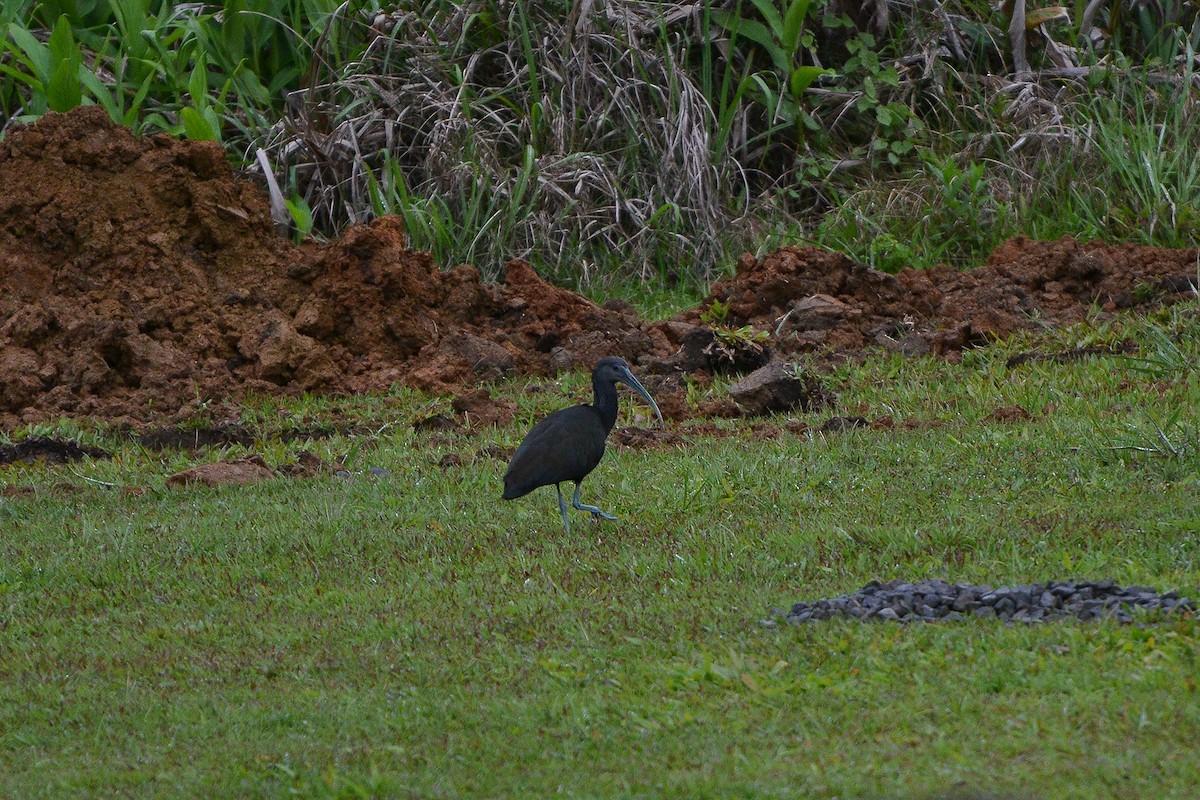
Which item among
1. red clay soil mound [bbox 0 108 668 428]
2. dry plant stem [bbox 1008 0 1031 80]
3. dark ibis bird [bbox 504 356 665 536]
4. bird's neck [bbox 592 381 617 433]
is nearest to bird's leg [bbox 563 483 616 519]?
dark ibis bird [bbox 504 356 665 536]

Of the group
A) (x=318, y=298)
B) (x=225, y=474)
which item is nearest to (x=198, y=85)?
(x=318, y=298)

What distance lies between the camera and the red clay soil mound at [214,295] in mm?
10320

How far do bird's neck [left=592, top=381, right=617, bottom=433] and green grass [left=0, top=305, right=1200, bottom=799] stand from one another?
433 millimetres

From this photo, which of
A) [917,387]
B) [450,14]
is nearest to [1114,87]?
[917,387]

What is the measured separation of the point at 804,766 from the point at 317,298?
7.42 m

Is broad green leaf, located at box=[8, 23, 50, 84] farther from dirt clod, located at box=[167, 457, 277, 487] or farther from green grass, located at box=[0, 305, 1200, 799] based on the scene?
dirt clod, located at box=[167, 457, 277, 487]

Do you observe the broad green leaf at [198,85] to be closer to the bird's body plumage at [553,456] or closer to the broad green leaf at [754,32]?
the broad green leaf at [754,32]

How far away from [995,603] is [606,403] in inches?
95.3

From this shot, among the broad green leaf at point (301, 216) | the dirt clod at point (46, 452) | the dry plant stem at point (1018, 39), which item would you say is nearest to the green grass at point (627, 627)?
the dirt clod at point (46, 452)

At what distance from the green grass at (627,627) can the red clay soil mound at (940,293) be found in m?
1.53

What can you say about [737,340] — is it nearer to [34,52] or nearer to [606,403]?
[606,403]

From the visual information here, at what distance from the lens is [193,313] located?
1069cm

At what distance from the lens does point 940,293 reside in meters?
11.0

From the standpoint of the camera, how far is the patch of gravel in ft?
16.3
